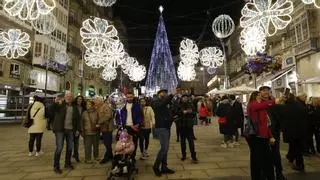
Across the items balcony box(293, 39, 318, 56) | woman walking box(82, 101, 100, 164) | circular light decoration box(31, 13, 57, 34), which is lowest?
woman walking box(82, 101, 100, 164)

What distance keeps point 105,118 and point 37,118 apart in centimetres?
266

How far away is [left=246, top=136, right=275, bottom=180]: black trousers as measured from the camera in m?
5.47

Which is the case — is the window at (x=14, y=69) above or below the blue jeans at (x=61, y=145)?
above

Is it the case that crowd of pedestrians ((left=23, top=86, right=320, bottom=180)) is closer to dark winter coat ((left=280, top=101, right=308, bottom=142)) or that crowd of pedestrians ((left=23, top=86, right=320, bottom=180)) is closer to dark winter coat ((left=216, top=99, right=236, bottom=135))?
dark winter coat ((left=280, top=101, right=308, bottom=142))

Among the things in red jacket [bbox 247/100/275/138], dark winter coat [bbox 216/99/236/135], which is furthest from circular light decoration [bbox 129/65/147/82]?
red jacket [bbox 247/100/275/138]

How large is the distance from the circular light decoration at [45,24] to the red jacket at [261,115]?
15.1 meters

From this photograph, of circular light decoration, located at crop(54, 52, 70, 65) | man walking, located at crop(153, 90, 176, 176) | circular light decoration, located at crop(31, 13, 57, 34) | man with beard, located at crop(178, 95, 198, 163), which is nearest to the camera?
man walking, located at crop(153, 90, 176, 176)

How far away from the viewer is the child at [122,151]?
6236 mm

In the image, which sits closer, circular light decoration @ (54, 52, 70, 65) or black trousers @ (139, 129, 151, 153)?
black trousers @ (139, 129, 151, 153)

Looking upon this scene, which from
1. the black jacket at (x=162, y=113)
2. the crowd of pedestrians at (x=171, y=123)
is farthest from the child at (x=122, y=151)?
the black jacket at (x=162, y=113)

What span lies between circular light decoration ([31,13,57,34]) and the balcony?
17.7 metres

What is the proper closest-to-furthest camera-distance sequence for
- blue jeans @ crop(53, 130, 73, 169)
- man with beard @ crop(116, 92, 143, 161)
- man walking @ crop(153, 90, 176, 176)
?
1. man walking @ crop(153, 90, 176, 176)
2. man with beard @ crop(116, 92, 143, 161)
3. blue jeans @ crop(53, 130, 73, 169)

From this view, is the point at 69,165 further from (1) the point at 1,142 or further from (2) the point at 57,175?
(1) the point at 1,142

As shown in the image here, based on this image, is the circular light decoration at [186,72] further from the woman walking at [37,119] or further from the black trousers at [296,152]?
the black trousers at [296,152]
